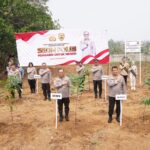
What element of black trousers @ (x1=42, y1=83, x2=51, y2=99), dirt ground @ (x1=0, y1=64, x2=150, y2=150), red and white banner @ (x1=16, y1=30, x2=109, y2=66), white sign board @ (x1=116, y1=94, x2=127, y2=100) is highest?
red and white banner @ (x1=16, y1=30, x2=109, y2=66)

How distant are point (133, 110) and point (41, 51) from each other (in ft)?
20.8

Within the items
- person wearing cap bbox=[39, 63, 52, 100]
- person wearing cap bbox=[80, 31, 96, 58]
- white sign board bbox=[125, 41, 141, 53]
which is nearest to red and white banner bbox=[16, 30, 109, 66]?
person wearing cap bbox=[80, 31, 96, 58]

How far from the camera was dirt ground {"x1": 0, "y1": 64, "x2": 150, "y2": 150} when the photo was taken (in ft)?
32.0

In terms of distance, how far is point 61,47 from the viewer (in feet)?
57.8

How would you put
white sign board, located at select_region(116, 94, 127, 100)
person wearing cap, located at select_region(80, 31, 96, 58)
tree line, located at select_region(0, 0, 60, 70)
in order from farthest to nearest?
1. tree line, located at select_region(0, 0, 60, 70)
2. person wearing cap, located at select_region(80, 31, 96, 58)
3. white sign board, located at select_region(116, 94, 127, 100)

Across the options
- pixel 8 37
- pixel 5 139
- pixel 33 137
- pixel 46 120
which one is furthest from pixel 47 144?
pixel 8 37

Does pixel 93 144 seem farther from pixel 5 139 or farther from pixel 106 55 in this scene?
pixel 106 55

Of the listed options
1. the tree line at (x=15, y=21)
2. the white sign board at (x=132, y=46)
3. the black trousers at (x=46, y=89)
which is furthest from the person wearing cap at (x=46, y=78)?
the tree line at (x=15, y=21)

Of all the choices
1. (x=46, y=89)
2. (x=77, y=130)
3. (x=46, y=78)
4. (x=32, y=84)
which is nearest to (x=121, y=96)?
(x=77, y=130)

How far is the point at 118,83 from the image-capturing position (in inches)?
431

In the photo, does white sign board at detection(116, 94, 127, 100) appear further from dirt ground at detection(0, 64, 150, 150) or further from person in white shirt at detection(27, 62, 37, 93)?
person in white shirt at detection(27, 62, 37, 93)

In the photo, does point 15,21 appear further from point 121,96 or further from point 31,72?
point 121,96

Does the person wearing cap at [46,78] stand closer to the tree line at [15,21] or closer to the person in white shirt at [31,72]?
the person in white shirt at [31,72]

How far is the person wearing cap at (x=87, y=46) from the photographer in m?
16.7
